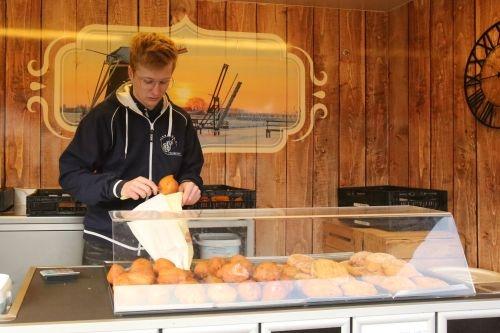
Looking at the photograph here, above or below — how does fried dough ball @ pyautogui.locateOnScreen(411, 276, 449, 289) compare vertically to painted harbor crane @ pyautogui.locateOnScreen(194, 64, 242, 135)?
below

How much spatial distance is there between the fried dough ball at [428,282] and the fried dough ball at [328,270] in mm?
187

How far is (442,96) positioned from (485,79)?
20.4 inches

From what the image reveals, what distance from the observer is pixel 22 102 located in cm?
392

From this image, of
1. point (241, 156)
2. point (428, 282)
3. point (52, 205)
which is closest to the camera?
point (428, 282)

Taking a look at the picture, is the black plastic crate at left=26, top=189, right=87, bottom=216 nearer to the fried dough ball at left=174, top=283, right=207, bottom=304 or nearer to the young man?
the young man

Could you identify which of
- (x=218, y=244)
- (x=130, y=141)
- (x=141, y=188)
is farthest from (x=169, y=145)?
(x=218, y=244)

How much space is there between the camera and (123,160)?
2.42 m

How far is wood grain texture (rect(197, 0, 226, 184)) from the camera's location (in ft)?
14.0

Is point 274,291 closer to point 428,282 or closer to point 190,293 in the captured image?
point 190,293

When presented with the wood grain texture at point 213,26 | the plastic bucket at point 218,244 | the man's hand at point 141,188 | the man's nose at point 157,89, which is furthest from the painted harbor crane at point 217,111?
the plastic bucket at point 218,244

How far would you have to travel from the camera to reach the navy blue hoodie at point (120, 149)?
235 centimetres

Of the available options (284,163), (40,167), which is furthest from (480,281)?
(40,167)

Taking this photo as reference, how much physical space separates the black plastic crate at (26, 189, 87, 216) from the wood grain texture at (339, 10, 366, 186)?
2.07m

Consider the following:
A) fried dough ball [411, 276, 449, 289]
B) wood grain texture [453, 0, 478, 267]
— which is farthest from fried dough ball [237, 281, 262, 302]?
wood grain texture [453, 0, 478, 267]
